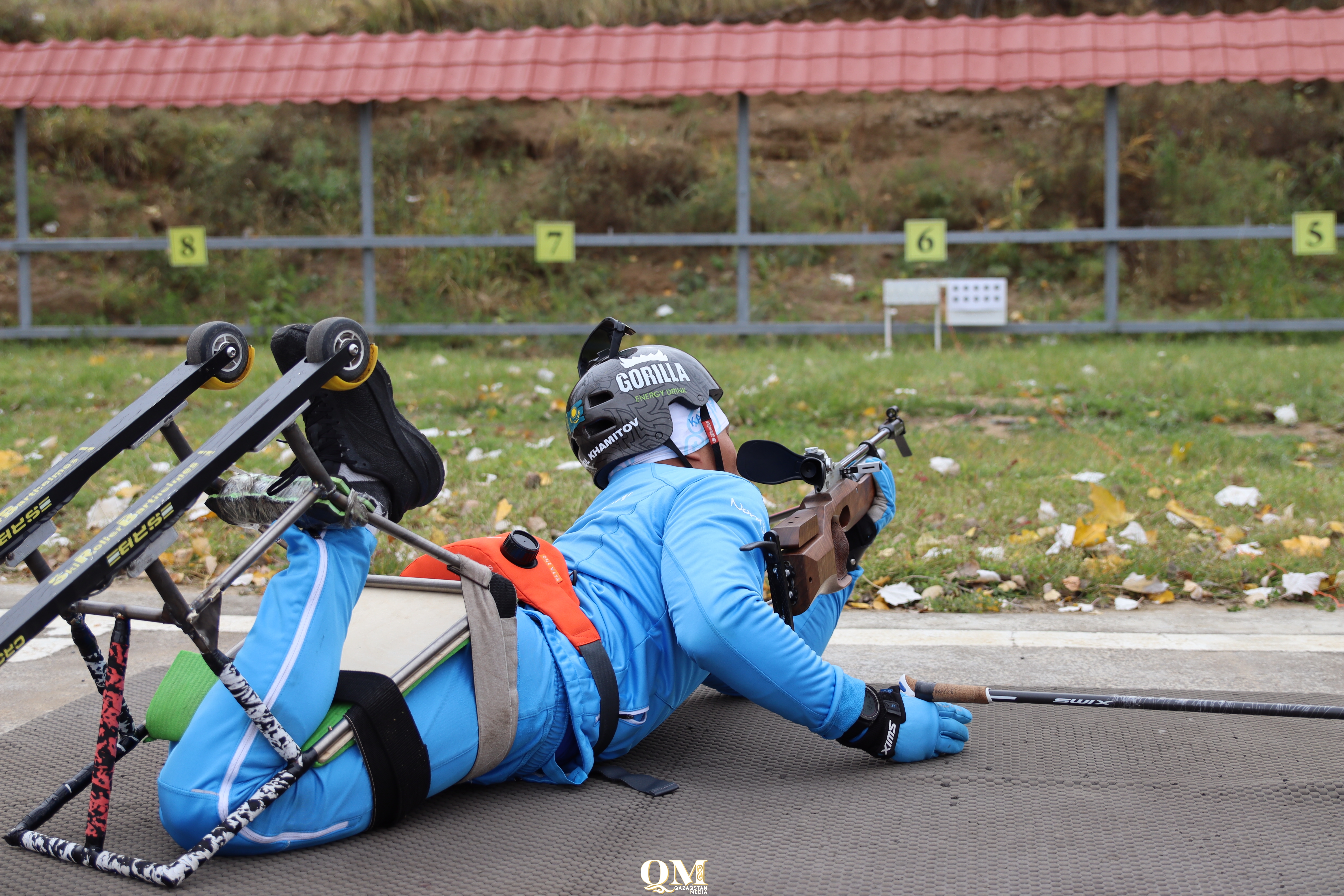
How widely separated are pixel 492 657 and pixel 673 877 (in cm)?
53

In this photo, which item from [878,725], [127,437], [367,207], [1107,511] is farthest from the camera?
[367,207]

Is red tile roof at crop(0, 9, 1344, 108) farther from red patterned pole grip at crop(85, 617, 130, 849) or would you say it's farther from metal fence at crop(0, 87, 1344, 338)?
red patterned pole grip at crop(85, 617, 130, 849)

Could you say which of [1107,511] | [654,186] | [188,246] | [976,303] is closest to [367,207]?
[188,246]

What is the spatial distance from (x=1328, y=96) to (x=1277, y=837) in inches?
474

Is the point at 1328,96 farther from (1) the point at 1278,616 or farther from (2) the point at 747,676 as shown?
(2) the point at 747,676

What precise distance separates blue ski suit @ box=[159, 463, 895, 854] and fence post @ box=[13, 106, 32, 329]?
830cm

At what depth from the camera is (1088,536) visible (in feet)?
13.9

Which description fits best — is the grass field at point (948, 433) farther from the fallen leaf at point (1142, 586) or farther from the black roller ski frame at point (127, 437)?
the black roller ski frame at point (127, 437)

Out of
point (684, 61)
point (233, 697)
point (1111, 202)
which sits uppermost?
point (684, 61)

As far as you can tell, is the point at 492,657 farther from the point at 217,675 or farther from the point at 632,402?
the point at 632,402

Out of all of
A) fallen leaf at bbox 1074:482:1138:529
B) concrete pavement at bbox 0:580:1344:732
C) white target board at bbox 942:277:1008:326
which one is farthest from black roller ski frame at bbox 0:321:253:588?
white target board at bbox 942:277:1008:326

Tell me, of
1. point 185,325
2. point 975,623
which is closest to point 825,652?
point 975,623

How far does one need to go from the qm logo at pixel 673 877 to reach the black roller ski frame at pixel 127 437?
1.09 m

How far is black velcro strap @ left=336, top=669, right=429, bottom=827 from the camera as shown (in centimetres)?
212
